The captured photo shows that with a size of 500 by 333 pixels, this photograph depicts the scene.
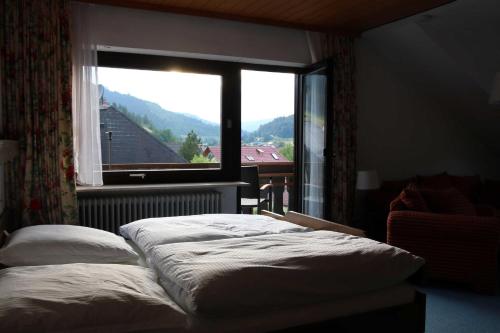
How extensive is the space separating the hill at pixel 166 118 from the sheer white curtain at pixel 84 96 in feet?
1.15

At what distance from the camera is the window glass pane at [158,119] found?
3713 mm

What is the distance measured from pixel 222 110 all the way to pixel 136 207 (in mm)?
1219

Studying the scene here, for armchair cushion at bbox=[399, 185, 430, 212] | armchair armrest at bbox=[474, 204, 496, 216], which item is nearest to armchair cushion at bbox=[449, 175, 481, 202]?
armchair armrest at bbox=[474, 204, 496, 216]

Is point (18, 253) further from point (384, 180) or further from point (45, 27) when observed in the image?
point (384, 180)

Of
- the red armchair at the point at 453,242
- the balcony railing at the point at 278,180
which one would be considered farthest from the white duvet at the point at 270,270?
the balcony railing at the point at 278,180

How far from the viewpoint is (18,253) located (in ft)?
5.96

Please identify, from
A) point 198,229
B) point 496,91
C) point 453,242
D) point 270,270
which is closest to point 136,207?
point 198,229

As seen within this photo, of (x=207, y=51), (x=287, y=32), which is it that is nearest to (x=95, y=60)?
(x=207, y=51)

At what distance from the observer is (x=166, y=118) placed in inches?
155

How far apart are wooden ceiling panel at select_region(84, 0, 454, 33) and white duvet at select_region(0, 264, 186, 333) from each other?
2.52 metres

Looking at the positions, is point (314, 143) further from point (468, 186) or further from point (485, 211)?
point (468, 186)

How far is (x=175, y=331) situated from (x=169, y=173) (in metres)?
2.58

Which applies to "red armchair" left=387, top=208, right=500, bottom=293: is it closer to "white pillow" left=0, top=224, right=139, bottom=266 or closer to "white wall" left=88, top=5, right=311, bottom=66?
"white wall" left=88, top=5, right=311, bottom=66

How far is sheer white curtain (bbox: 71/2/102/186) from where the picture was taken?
10.7 feet
